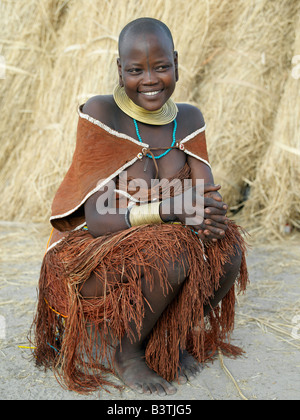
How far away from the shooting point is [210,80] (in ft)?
11.8

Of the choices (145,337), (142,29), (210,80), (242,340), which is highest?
(210,80)

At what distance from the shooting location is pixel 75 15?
3.63 meters

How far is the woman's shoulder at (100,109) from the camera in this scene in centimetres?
170

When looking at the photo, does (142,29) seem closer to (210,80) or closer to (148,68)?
(148,68)

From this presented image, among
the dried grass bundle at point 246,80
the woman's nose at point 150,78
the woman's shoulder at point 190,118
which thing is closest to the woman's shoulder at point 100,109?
the woman's nose at point 150,78

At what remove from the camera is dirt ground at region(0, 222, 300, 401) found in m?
1.60

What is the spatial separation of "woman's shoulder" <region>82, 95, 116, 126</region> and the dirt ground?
0.89 m

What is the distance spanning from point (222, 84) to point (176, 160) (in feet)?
Result: 6.14

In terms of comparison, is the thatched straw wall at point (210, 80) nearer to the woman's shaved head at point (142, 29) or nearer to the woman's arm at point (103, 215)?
the woman's shaved head at point (142, 29)

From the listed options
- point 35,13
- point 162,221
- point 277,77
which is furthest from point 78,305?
point 35,13

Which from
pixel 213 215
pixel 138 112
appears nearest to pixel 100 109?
pixel 138 112

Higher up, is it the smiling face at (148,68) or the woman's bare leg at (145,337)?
the smiling face at (148,68)

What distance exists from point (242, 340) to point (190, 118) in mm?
894
